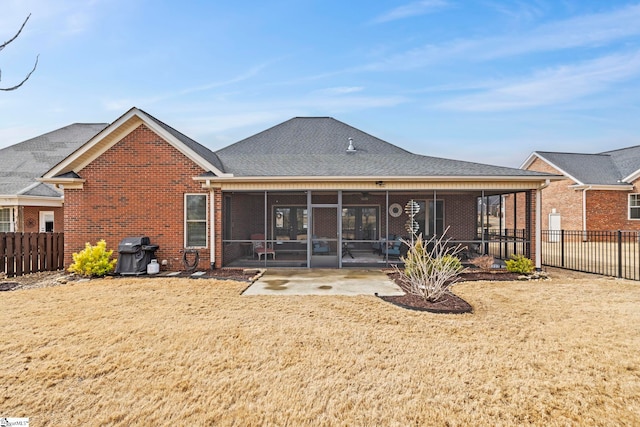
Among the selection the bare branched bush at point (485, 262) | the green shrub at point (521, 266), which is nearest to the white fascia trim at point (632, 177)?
the green shrub at point (521, 266)

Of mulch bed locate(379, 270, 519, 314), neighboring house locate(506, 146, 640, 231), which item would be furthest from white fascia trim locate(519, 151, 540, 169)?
mulch bed locate(379, 270, 519, 314)

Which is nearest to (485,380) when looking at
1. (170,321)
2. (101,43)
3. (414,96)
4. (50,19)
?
(170,321)

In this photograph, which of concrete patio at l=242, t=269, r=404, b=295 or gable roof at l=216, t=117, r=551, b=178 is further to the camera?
gable roof at l=216, t=117, r=551, b=178

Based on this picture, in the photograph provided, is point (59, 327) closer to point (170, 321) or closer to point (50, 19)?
point (170, 321)

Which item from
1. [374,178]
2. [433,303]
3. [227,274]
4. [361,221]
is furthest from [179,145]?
[433,303]

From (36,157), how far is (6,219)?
181 inches

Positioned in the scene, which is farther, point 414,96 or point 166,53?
point 414,96

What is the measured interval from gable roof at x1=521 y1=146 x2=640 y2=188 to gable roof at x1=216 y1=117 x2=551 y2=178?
14.8m

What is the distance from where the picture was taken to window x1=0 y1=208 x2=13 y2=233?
14.1 m

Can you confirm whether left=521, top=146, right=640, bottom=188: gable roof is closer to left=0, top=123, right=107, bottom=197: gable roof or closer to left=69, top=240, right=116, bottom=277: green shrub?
left=69, top=240, right=116, bottom=277: green shrub

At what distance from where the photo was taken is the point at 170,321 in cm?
577

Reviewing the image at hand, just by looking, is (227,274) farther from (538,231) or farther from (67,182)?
(538,231)

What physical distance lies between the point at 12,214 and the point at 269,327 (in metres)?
15.2

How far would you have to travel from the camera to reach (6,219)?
46.6 feet
